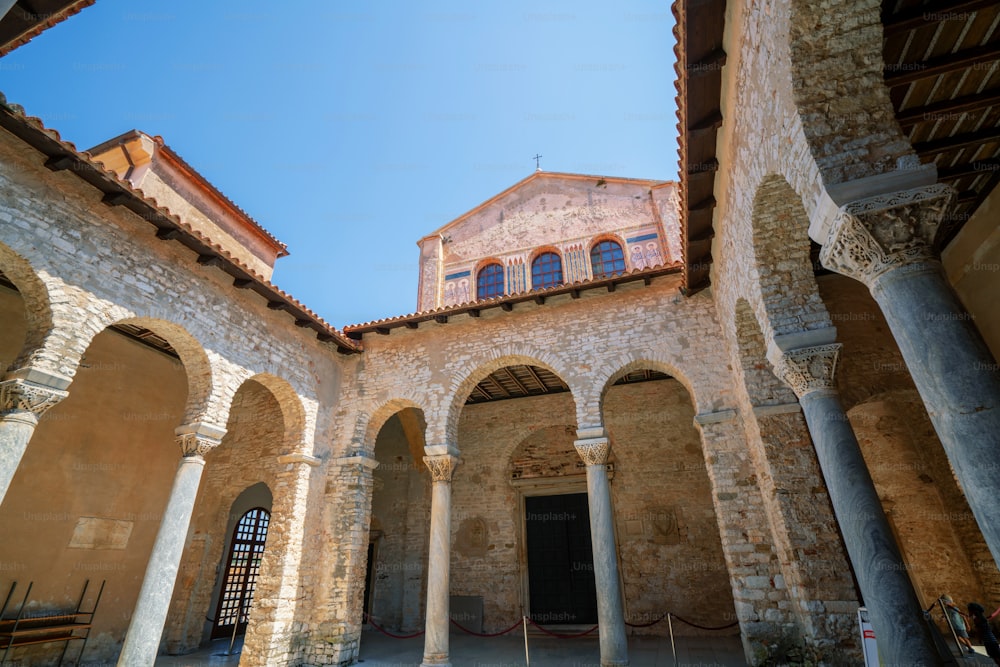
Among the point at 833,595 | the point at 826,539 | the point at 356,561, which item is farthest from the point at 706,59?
the point at 356,561

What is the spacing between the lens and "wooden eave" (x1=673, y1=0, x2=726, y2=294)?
195 inches

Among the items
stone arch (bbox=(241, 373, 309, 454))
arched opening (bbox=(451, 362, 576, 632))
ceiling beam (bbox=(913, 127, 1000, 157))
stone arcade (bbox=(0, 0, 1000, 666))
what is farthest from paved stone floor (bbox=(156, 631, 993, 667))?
ceiling beam (bbox=(913, 127, 1000, 157))

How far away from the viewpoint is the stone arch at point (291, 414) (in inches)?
372

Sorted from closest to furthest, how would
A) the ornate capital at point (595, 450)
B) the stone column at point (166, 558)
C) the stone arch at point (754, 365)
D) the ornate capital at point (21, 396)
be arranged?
the ornate capital at point (21, 396) < the stone column at point (166, 558) < the stone arch at point (754, 365) < the ornate capital at point (595, 450)

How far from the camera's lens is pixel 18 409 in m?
5.58

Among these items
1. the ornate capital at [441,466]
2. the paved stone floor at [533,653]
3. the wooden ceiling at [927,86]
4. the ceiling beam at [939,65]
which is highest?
the wooden ceiling at [927,86]

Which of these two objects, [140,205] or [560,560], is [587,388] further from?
[140,205]

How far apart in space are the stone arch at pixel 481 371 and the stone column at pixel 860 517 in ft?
14.4

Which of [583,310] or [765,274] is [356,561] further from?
[765,274]

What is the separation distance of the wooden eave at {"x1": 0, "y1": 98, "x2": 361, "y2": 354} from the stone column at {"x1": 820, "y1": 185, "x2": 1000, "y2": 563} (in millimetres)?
8237

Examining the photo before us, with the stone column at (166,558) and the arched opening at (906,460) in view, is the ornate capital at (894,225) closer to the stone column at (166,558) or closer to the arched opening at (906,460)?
the arched opening at (906,460)

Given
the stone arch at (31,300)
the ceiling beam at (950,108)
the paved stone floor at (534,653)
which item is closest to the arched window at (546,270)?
the paved stone floor at (534,653)

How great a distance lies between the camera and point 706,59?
5355 mm

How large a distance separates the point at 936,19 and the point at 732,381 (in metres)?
5.31
